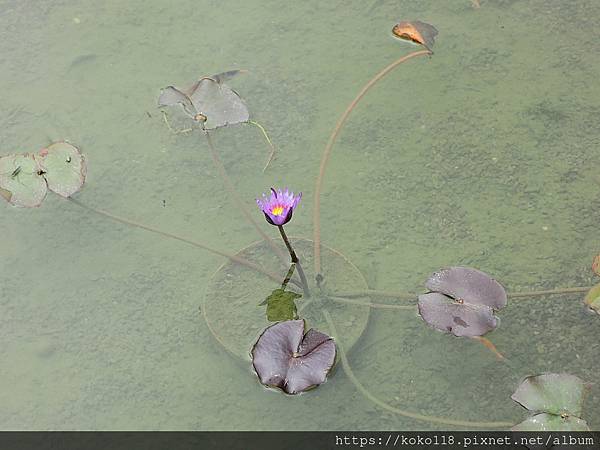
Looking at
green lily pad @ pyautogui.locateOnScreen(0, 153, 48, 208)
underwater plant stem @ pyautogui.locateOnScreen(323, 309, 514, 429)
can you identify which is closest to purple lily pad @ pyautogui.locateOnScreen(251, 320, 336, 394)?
underwater plant stem @ pyautogui.locateOnScreen(323, 309, 514, 429)

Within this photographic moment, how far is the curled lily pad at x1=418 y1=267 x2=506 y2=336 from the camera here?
4.99 feet

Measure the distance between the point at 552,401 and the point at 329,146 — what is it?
84cm

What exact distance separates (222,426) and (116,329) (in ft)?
1.14

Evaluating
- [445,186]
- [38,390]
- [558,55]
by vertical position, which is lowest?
[38,390]

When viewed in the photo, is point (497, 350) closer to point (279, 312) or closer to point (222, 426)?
point (279, 312)

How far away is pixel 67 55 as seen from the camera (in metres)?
2.26

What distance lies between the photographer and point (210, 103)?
1.94 metres

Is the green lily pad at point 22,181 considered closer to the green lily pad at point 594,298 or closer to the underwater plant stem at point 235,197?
the underwater plant stem at point 235,197

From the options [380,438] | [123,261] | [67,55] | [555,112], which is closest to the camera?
[380,438]

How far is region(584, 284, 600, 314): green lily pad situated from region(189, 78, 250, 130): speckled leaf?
902 millimetres

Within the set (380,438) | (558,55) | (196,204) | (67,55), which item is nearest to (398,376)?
(380,438)

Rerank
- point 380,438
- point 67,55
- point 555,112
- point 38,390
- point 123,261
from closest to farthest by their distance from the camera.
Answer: point 380,438 < point 38,390 < point 123,261 < point 555,112 < point 67,55

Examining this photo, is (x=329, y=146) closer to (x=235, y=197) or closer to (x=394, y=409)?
(x=235, y=197)

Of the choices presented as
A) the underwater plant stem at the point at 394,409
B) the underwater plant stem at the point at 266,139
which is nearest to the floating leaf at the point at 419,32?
the underwater plant stem at the point at 266,139
